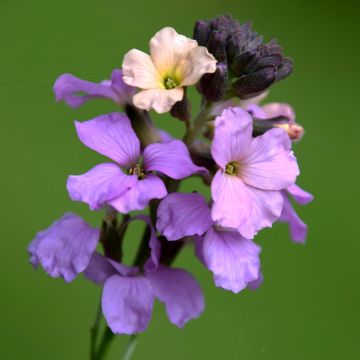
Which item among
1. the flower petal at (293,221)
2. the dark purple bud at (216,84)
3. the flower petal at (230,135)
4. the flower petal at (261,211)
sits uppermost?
the dark purple bud at (216,84)

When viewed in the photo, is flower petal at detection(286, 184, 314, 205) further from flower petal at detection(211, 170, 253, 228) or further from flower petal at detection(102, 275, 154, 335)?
flower petal at detection(102, 275, 154, 335)

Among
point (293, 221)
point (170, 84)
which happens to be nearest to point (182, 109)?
point (170, 84)

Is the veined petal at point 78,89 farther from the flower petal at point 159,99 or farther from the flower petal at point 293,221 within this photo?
the flower petal at point 293,221

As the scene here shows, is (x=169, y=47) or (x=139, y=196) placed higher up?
(x=169, y=47)

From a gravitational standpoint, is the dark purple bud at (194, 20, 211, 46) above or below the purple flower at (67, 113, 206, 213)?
above

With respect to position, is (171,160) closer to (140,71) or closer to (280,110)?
→ (140,71)

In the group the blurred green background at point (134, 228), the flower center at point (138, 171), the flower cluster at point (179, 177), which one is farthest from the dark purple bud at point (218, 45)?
the blurred green background at point (134, 228)

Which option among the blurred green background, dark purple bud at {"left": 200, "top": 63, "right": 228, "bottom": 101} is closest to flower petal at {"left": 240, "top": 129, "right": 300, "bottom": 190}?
dark purple bud at {"left": 200, "top": 63, "right": 228, "bottom": 101}

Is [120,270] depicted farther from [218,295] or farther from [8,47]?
[8,47]
